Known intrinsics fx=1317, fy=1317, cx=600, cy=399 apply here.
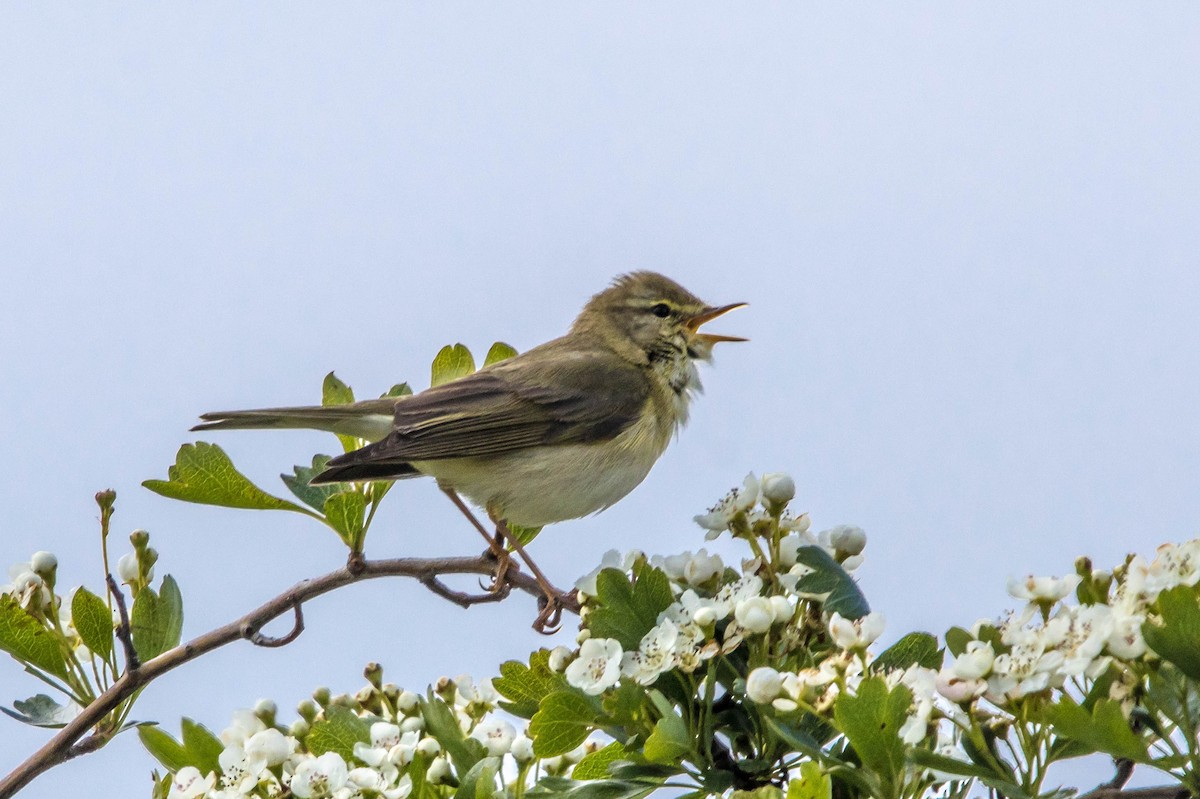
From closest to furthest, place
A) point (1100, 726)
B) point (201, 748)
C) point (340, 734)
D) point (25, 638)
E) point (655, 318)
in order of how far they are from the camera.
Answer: point (1100, 726) → point (340, 734) → point (201, 748) → point (25, 638) → point (655, 318)

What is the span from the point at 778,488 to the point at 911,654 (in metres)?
0.41

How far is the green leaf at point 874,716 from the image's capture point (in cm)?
A: 181

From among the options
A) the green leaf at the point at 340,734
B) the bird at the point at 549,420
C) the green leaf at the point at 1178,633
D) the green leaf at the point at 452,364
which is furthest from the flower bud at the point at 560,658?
the bird at the point at 549,420

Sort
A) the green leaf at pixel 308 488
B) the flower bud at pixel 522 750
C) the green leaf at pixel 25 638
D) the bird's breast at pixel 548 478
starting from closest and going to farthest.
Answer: the flower bud at pixel 522 750 < the green leaf at pixel 25 638 < the green leaf at pixel 308 488 < the bird's breast at pixel 548 478

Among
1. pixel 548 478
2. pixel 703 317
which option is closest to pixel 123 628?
pixel 548 478

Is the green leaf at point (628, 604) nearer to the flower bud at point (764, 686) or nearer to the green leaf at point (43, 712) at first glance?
the flower bud at point (764, 686)

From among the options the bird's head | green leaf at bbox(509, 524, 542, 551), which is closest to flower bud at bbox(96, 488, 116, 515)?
green leaf at bbox(509, 524, 542, 551)

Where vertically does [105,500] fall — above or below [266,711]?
above

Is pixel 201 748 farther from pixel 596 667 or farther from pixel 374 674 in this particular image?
pixel 596 667

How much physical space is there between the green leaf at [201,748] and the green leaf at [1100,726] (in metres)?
1.66

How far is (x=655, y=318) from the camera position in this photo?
19.8 feet

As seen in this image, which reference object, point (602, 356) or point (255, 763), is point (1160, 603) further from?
point (602, 356)

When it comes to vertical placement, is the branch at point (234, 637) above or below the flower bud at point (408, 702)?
above

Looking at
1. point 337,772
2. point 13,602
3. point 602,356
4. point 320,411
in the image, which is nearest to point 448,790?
point 337,772
